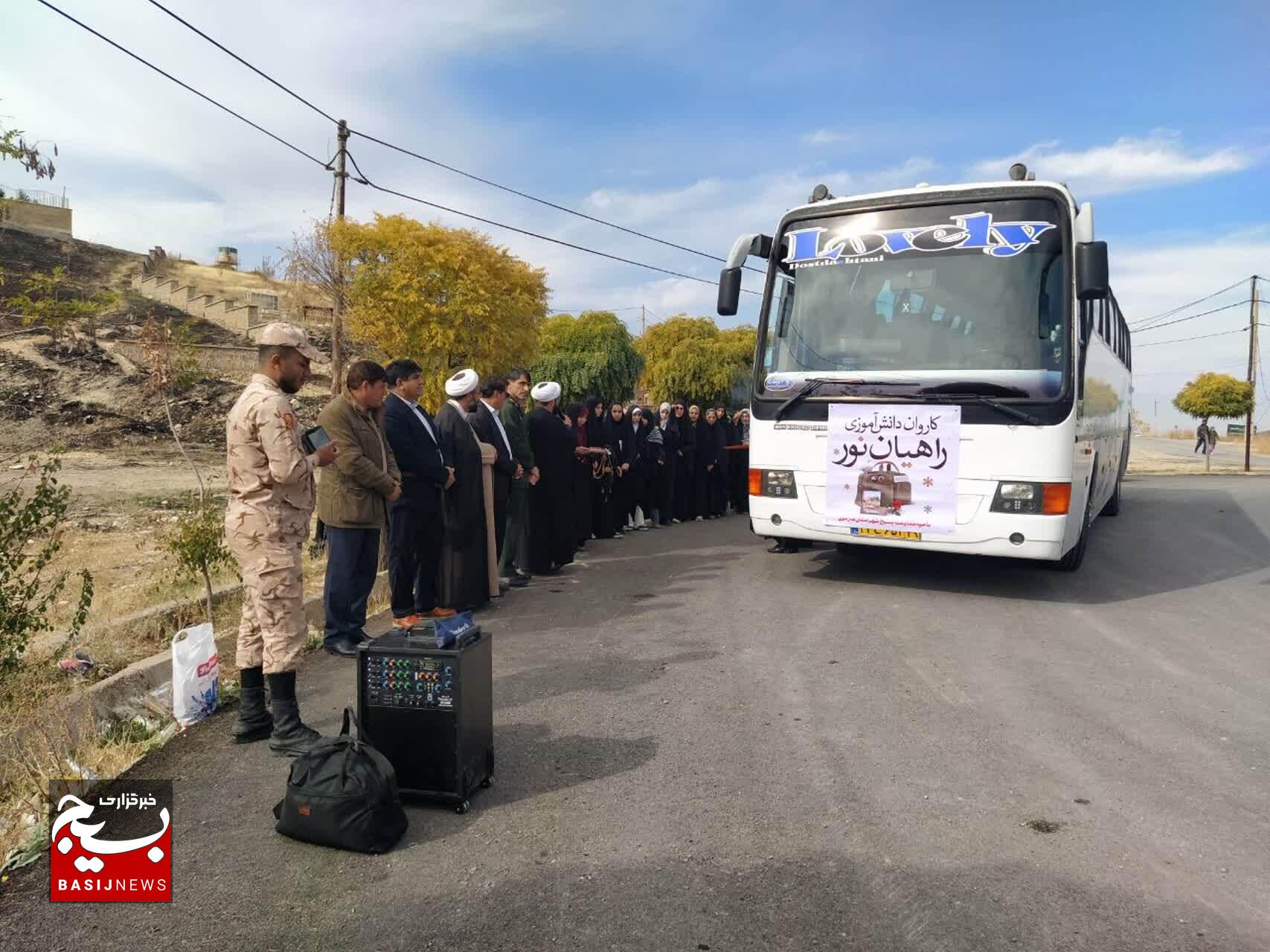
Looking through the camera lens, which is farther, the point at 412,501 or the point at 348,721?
the point at 412,501

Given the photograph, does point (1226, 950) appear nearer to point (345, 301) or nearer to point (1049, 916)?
point (1049, 916)

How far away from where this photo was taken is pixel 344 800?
11.2ft

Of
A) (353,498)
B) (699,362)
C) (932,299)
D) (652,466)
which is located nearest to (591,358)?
(699,362)

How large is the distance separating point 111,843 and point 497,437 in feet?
17.5

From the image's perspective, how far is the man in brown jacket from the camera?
5.97 m

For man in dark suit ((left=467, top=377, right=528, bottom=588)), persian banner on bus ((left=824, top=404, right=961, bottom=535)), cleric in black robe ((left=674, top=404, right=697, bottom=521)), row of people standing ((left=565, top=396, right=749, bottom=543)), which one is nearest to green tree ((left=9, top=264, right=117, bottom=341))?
man in dark suit ((left=467, top=377, right=528, bottom=588))

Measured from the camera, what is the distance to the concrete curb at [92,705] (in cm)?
419

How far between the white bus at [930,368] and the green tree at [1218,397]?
3524 centimetres

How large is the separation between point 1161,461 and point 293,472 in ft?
150

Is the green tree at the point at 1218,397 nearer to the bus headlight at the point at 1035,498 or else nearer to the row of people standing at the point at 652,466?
the row of people standing at the point at 652,466

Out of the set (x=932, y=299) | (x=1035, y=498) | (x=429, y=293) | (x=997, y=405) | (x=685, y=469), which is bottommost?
(x=685, y=469)

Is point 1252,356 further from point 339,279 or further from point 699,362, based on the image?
point 339,279

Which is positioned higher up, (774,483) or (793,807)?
(774,483)

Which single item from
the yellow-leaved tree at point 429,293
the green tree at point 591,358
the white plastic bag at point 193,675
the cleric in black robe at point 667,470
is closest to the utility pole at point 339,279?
the yellow-leaved tree at point 429,293
